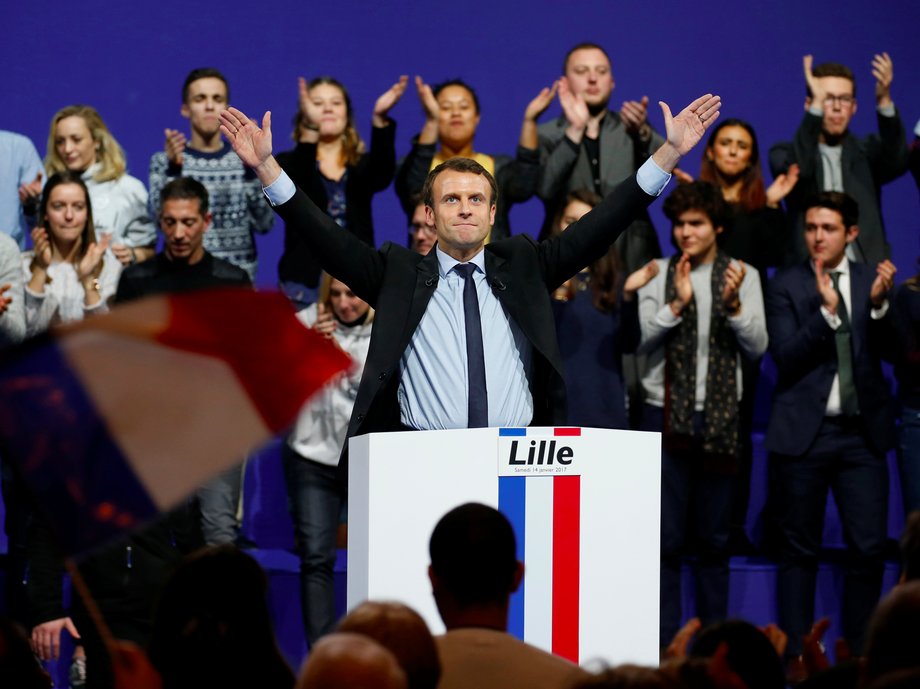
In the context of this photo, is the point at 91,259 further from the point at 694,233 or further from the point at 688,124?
the point at 688,124

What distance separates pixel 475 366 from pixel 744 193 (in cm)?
341

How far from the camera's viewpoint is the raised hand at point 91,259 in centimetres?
679

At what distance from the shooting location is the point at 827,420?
6941 millimetres

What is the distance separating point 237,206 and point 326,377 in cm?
433

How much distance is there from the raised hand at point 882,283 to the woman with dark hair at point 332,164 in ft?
7.37

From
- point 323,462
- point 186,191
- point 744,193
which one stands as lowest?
point 323,462

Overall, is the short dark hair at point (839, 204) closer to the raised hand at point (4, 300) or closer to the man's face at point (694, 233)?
the man's face at point (694, 233)

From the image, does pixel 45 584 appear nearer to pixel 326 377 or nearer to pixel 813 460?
pixel 326 377

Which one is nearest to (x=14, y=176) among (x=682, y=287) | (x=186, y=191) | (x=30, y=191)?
(x=30, y=191)

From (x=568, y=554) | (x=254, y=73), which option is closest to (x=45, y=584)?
(x=568, y=554)

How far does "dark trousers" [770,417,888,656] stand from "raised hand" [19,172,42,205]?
11.8ft

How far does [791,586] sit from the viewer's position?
6.83 metres

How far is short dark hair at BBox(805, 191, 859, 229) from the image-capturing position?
7070mm

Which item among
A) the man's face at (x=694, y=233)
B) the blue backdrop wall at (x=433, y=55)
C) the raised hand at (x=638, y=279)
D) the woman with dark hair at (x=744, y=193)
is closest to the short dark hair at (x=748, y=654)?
the raised hand at (x=638, y=279)
